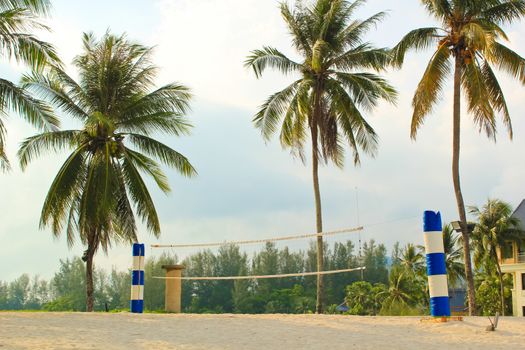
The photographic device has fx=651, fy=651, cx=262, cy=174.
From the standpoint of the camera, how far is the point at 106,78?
17.9m

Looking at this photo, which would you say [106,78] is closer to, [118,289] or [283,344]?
[283,344]

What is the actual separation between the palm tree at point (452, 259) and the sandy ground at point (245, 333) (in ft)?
105

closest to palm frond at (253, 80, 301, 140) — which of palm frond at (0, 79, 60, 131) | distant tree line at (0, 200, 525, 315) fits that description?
palm frond at (0, 79, 60, 131)

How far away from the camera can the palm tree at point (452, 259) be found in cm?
4166

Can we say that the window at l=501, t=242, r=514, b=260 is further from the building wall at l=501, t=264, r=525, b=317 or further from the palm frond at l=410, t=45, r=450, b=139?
the palm frond at l=410, t=45, r=450, b=139

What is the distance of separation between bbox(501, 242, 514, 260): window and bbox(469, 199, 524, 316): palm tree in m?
0.58

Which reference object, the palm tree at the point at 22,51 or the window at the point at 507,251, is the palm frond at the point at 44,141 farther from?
the window at the point at 507,251

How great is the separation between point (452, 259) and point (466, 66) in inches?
1082

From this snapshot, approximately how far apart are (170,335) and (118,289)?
46062 mm

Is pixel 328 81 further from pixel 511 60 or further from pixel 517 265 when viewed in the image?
pixel 517 265

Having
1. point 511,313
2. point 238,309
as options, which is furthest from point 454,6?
point 238,309

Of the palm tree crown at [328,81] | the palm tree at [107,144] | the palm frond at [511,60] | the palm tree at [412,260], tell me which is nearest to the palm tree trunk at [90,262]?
the palm tree at [107,144]

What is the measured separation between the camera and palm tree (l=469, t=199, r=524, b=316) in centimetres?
3731

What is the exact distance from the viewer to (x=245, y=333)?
30.6 ft
